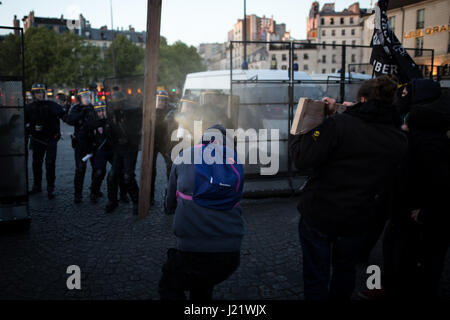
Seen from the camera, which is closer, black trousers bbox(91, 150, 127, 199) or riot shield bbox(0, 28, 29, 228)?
riot shield bbox(0, 28, 29, 228)

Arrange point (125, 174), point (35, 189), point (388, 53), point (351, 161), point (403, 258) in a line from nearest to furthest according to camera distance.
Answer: point (351, 161), point (403, 258), point (388, 53), point (125, 174), point (35, 189)

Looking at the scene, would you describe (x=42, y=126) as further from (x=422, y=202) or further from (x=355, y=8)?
(x=355, y=8)

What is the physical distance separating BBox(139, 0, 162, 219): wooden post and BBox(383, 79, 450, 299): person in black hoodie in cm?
315

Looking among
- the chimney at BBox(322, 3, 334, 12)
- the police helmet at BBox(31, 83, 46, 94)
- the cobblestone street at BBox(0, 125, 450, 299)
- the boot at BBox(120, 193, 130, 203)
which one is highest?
the chimney at BBox(322, 3, 334, 12)

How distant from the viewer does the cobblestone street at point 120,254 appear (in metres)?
3.75

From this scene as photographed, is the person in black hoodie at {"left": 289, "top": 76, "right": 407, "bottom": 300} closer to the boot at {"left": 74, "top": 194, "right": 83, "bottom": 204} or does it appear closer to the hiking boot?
the hiking boot

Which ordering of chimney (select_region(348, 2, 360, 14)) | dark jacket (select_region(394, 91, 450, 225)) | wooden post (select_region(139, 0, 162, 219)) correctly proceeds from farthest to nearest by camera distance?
1. chimney (select_region(348, 2, 360, 14))
2. wooden post (select_region(139, 0, 162, 219))
3. dark jacket (select_region(394, 91, 450, 225))

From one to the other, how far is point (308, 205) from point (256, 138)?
4504 mm

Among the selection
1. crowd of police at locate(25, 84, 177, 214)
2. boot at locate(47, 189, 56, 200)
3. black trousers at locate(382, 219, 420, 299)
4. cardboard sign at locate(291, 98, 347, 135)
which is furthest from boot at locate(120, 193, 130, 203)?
cardboard sign at locate(291, 98, 347, 135)

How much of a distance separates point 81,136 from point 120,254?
329 cm

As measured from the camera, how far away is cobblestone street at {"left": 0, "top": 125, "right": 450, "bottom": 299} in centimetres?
375

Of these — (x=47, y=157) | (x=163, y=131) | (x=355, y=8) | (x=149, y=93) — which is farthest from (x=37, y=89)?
(x=355, y=8)

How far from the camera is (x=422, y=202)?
2.95m

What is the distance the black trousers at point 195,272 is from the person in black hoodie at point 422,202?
4.77 feet
